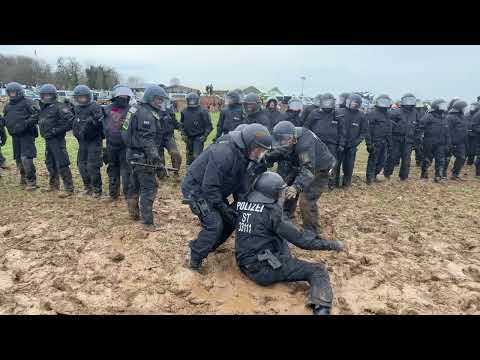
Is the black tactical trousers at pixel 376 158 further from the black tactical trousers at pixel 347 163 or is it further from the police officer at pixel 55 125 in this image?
the police officer at pixel 55 125

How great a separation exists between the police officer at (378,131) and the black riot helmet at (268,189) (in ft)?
19.8

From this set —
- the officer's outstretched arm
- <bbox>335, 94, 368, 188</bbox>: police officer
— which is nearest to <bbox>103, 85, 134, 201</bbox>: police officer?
the officer's outstretched arm

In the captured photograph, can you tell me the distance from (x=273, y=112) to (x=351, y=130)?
1914 mm

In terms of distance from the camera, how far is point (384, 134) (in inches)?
381

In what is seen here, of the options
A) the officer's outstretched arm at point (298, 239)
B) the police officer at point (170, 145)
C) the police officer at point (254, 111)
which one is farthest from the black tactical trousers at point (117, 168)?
the officer's outstretched arm at point (298, 239)

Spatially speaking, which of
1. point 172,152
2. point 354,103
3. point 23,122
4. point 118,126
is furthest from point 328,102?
point 23,122

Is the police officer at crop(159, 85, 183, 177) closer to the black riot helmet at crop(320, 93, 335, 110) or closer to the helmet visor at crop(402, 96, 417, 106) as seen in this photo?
the black riot helmet at crop(320, 93, 335, 110)

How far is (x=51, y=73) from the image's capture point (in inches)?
1603

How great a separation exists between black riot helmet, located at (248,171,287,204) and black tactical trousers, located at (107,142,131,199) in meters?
3.06

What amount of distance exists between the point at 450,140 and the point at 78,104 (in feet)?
30.9

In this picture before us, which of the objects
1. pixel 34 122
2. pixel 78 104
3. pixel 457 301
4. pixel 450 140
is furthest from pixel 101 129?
pixel 450 140

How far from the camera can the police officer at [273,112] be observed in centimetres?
940

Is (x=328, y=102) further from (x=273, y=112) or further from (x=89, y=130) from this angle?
(x=89, y=130)

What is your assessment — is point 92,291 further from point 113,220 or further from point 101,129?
point 101,129
